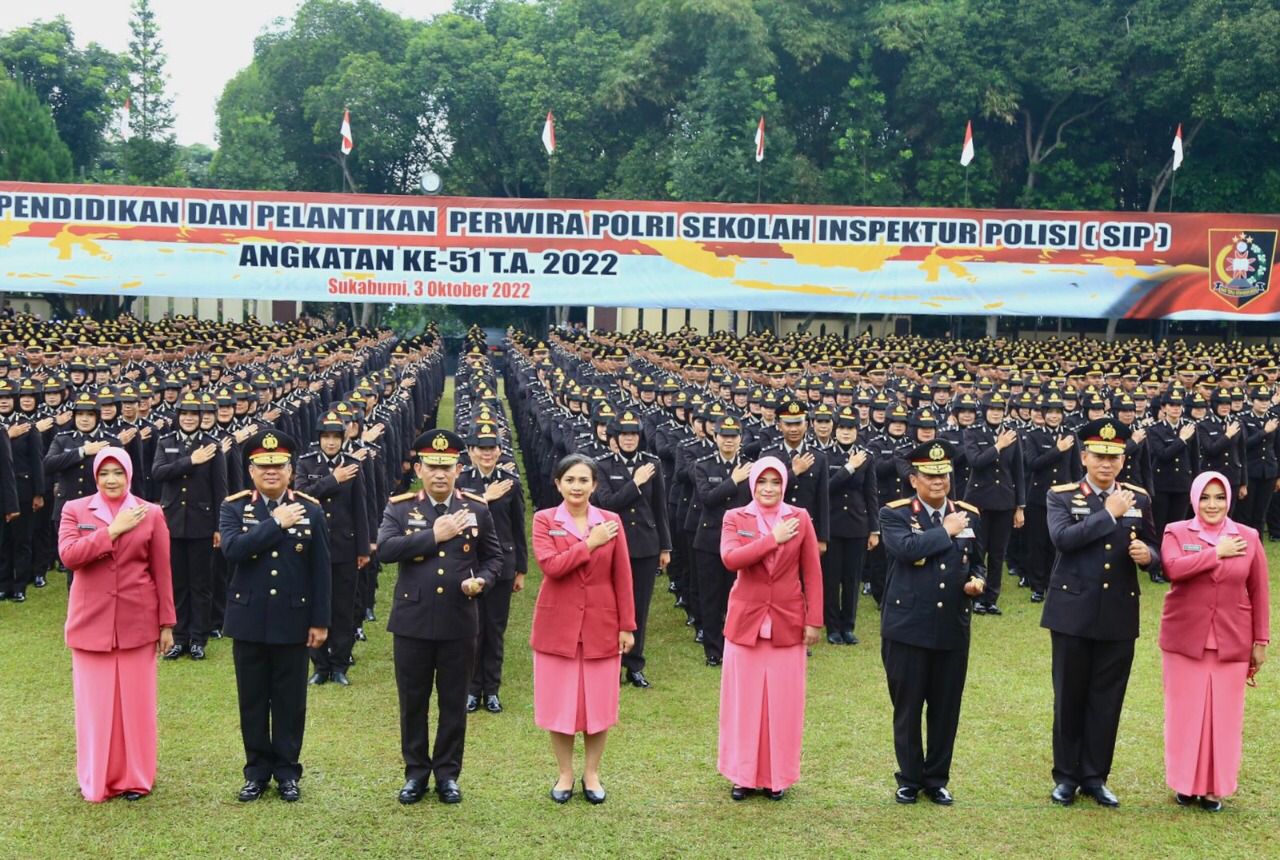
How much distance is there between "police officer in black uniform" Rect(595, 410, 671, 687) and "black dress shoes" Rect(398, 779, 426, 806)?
A: 94.3 inches

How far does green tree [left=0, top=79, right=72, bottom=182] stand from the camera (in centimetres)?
4222

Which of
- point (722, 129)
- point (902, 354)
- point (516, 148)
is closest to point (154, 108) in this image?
point (516, 148)

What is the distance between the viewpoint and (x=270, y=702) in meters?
5.77

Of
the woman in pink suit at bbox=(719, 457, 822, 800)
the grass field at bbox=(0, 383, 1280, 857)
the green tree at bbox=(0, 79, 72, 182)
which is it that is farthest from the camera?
the green tree at bbox=(0, 79, 72, 182)

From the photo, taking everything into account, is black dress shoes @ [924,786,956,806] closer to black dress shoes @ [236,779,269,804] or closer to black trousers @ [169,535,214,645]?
black dress shoes @ [236,779,269,804]

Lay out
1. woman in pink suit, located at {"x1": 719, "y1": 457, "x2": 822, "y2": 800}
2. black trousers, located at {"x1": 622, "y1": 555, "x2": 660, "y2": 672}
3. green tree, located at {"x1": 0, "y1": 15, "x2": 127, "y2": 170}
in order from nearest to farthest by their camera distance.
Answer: woman in pink suit, located at {"x1": 719, "y1": 457, "x2": 822, "y2": 800} < black trousers, located at {"x1": 622, "y1": 555, "x2": 660, "y2": 672} < green tree, located at {"x1": 0, "y1": 15, "x2": 127, "y2": 170}

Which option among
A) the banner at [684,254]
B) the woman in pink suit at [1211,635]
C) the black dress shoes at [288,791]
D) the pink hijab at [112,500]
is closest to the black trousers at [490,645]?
the black dress shoes at [288,791]

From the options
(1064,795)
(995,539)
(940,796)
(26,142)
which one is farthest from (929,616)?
(26,142)

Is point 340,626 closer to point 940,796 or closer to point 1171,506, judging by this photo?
point 940,796

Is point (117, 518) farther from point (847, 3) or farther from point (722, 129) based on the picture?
point (847, 3)

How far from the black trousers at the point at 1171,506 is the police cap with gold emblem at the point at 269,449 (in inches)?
335

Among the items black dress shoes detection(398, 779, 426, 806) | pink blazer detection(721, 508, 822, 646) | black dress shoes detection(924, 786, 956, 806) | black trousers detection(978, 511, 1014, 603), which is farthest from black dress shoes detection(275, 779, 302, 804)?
black trousers detection(978, 511, 1014, 603)

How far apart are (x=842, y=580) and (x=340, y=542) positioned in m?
3.35

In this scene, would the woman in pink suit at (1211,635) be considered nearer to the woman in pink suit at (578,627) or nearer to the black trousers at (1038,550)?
the woman in pink suit at (578,627)
